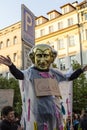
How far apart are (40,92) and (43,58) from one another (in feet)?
1.57

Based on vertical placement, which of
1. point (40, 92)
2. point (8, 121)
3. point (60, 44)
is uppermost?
point (60, 44)

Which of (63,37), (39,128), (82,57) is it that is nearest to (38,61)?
(39,128)

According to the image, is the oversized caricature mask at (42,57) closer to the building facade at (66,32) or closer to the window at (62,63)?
the building facade at (66,32)

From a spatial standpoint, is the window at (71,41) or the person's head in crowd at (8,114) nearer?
the person's head in crowd at (8,114)

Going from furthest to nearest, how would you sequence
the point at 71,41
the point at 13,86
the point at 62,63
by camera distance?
the point at 62,63 < the point at 71,41 < the point at 13,86

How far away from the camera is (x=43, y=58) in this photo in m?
4.47

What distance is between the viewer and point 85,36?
33.6 m

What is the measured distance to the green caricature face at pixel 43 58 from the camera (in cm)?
447

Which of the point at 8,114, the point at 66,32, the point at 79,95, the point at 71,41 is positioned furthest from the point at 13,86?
the point at 8,114

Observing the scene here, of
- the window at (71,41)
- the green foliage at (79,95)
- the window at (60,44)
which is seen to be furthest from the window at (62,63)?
the green foliage at (79,95)

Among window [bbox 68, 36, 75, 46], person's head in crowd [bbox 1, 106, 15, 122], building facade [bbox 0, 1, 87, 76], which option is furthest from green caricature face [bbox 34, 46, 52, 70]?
window [bbox 68, 36, 75, 46]

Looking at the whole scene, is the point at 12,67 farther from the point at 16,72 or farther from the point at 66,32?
the point at 66,32

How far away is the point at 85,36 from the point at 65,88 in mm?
29204

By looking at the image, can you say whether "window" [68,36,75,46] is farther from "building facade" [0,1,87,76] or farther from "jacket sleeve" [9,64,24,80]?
"jacket sleeve" [9,64,24,80]
